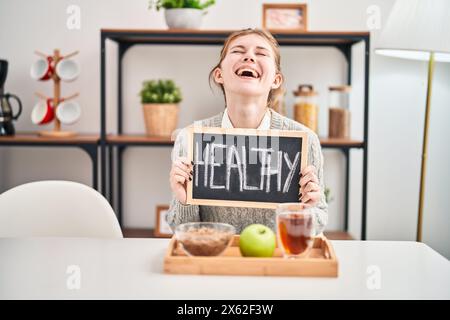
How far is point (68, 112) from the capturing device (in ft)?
9.57

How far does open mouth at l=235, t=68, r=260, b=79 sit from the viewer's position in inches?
67.8

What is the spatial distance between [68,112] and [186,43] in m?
0.69

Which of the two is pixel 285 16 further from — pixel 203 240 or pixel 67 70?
pixel 203 240

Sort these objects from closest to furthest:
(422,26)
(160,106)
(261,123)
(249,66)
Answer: (249,66), (261,123), (422,26), (160,106)

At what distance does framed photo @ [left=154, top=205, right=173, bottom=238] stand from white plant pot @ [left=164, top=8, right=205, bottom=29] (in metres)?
0.94

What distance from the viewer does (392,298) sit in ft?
3.49

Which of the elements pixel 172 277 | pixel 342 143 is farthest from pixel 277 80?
pixel 342 143

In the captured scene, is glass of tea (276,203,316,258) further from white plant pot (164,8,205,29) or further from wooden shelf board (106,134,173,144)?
white plant pot (164,8,205,29)

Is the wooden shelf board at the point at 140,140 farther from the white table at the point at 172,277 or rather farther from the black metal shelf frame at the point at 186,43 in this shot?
the white table at the point at 172,277

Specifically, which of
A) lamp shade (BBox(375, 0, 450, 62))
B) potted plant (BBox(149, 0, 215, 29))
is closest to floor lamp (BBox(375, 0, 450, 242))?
lamp shade (BBox(375, 0, 450, 62))

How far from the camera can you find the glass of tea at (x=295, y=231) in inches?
48.4

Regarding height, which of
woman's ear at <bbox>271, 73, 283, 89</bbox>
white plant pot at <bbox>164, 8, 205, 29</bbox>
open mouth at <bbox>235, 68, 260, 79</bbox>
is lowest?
woman's ear at <bbox>271, 73, 283, 89</bbox>
